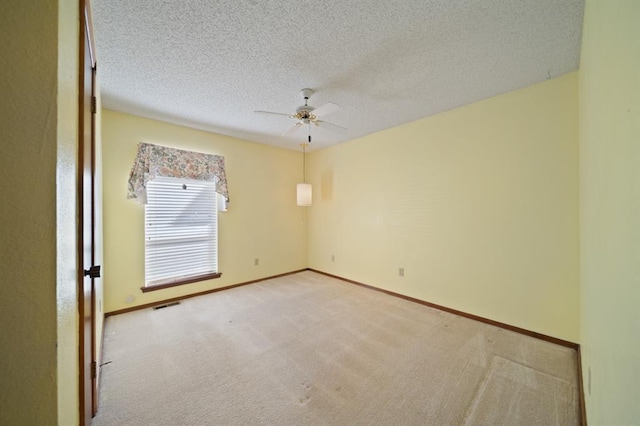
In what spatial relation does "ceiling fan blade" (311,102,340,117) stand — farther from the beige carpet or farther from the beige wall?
the beige carpet

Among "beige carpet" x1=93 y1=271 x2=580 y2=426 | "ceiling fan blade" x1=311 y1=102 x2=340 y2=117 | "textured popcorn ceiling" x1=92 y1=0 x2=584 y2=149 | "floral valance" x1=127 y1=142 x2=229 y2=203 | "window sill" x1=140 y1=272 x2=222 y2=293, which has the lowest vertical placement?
"beige carpet" x1=93 y1=271 x2=580 y2=426

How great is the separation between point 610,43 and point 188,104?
10.8 ft

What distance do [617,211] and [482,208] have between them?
2.05 metres

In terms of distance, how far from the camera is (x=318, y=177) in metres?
4.86

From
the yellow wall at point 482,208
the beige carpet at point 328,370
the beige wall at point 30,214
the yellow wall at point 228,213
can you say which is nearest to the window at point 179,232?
the yellow wall at point 228,213

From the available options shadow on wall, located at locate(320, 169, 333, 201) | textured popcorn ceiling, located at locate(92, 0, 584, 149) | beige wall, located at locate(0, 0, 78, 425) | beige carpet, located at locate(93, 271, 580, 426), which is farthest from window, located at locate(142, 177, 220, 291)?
beige wall, located at locate(0, 0, 78, 425)

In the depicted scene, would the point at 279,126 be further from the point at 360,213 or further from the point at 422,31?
the point at 422,31

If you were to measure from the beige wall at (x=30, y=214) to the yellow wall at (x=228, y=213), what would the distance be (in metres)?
2.99

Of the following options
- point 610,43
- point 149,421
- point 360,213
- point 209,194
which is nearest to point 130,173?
point 209,194

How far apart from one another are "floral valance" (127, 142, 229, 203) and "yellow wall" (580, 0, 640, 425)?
3912mm

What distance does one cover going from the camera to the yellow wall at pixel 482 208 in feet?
7.43

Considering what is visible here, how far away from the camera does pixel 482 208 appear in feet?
9.00

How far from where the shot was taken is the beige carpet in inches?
60.9

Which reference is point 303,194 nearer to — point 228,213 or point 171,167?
point 228,213
